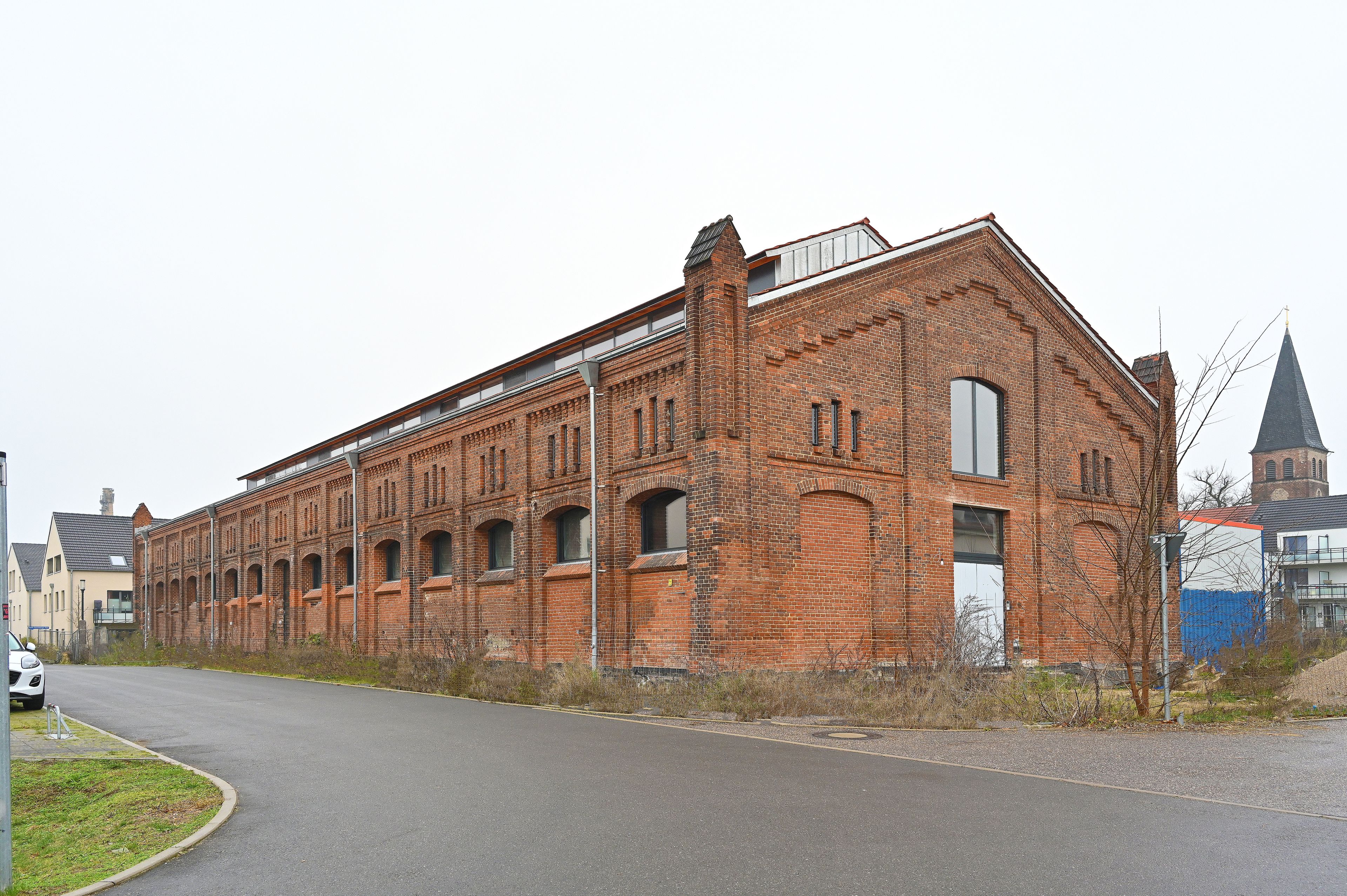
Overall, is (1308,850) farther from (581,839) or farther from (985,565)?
(985,565)

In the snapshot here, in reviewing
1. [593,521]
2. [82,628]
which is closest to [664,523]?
[593,521]

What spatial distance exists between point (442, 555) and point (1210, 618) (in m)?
23.3

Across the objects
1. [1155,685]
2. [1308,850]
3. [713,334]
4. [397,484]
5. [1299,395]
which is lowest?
[1155,685]

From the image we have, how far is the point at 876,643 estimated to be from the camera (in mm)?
21875

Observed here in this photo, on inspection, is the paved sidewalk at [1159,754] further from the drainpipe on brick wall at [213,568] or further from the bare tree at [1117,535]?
the drainpipe on brick wall at [213,568]

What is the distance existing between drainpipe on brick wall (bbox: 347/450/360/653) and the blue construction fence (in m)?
25.1

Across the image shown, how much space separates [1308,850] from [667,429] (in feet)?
50.2

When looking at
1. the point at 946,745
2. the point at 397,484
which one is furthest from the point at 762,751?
the point at 397,484

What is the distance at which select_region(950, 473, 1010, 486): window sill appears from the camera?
2389 centimetres

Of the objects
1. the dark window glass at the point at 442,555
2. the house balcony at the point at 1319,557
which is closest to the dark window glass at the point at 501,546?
the dark window glass at the point at 442,555

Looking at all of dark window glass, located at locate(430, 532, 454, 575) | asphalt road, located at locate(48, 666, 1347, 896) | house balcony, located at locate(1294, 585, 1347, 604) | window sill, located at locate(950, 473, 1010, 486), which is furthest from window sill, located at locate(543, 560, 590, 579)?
house balcony, located at locate(1294, 585, 1347, 604)

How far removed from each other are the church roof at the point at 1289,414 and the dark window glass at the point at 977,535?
255ft

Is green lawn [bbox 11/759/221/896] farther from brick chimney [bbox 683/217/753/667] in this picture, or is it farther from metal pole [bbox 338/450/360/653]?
metal pole [bbox 338/450/360/653]

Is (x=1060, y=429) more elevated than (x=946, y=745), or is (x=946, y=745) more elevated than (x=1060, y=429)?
(x=1060, y=429)
